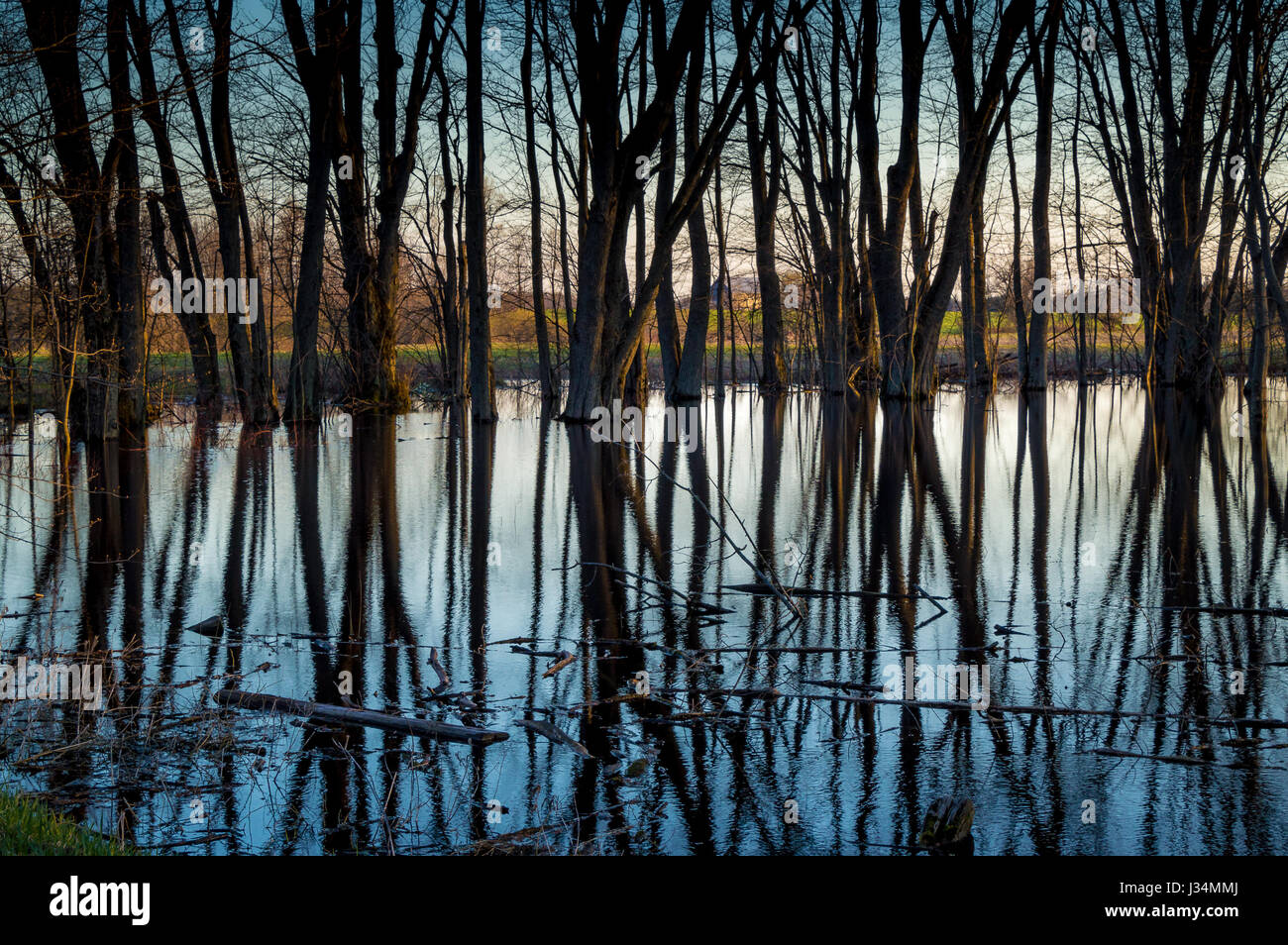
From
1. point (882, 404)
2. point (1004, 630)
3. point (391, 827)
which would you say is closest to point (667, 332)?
point (882, 404)

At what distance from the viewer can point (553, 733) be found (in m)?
5.29

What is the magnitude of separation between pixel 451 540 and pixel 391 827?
6584 millimetres

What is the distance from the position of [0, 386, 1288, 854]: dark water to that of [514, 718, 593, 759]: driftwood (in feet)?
0.16

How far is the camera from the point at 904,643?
690cm

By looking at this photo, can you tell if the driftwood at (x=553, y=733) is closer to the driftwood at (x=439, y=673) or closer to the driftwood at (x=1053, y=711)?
the driftwood at (x=439, y=673)

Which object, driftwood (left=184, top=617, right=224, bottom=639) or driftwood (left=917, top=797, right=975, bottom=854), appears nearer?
driftwood (left=917, top=797, right=975, bottom=854)

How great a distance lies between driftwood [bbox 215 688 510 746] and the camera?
17.3ft

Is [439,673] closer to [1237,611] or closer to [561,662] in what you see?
[561,662]

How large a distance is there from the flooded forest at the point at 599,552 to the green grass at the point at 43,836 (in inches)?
0.8

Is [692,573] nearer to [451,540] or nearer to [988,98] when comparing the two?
[451,540]

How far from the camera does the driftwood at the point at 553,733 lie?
5.14 metres

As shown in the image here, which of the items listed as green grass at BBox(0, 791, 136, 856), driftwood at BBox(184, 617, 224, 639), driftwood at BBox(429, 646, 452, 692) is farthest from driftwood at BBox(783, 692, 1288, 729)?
driftwood at BBox(184, 617, 224, 639)

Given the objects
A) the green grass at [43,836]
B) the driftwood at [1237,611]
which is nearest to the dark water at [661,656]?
the driftwood at [1237,611]

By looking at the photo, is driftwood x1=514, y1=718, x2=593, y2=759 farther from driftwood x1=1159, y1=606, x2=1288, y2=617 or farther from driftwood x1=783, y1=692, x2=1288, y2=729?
driftwood x1=1159, y1=606, x2=1288, y2=617
